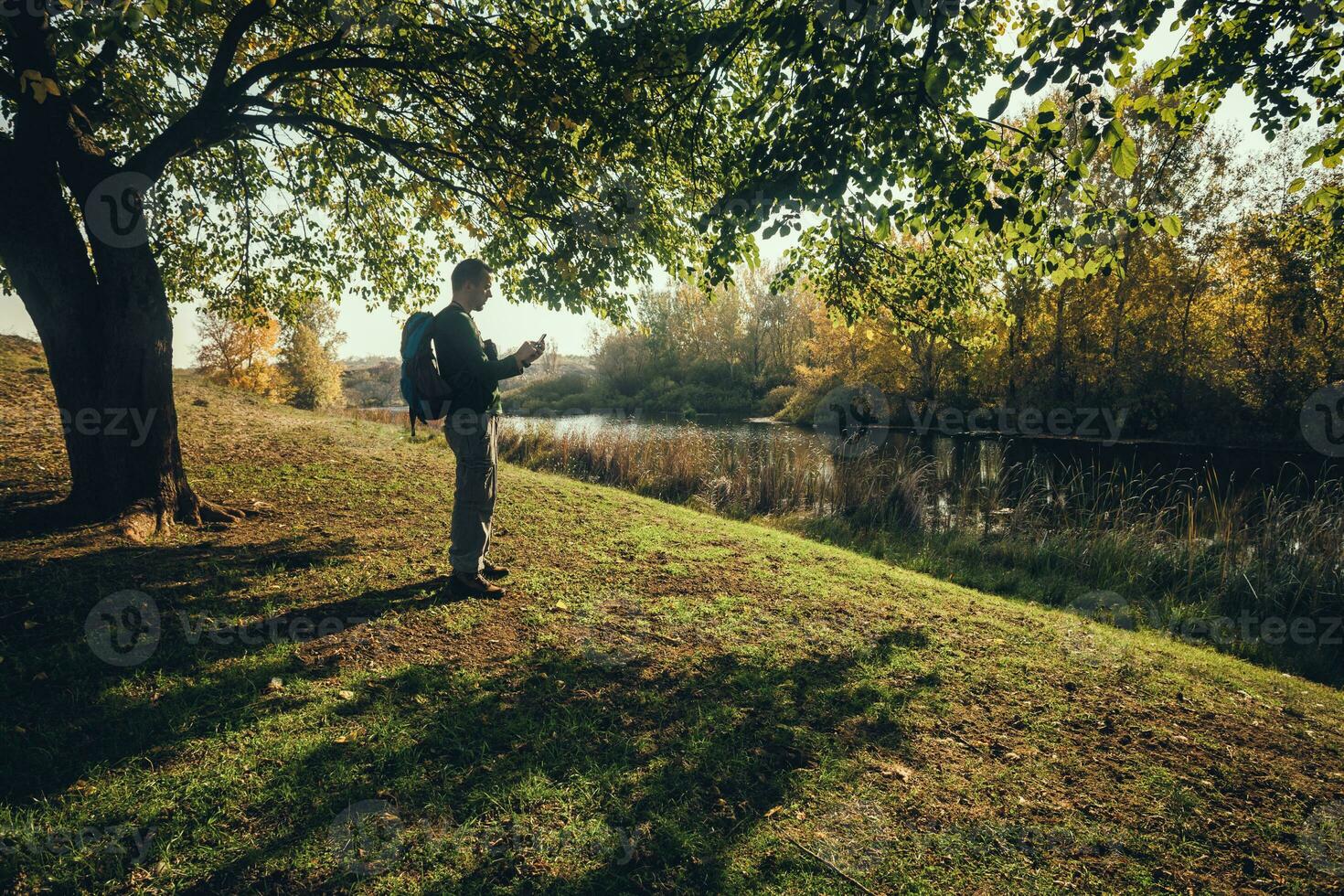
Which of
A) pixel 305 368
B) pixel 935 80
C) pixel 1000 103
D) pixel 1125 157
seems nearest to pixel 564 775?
pixel 935 80

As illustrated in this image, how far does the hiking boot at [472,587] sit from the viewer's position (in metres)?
4.87

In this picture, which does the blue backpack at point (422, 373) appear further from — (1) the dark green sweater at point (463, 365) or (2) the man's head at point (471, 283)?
(2) the man's head at point (471, 283)

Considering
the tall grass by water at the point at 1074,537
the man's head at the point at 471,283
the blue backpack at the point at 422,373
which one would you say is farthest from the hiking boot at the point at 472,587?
the tall grass by water at the point at 1074,537

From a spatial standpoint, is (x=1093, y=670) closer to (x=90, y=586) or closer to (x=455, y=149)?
(x=90, y=586)

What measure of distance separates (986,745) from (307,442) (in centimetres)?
1025

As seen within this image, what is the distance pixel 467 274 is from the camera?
4.68 m

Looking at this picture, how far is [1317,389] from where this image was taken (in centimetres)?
2383

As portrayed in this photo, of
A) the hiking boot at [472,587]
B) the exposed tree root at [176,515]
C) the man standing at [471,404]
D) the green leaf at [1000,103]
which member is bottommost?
the hiking boot at [472,587]

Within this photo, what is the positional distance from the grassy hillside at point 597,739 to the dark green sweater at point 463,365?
5.55 ft

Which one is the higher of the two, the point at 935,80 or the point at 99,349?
the point at 935,80

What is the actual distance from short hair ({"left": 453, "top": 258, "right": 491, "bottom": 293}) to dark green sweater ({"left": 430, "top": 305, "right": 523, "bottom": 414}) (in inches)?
10.6

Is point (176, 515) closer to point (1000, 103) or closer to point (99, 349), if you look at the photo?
point (99, 349)

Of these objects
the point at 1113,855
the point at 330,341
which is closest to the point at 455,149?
the point at 1113,855

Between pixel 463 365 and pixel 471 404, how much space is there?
1.01 ft
